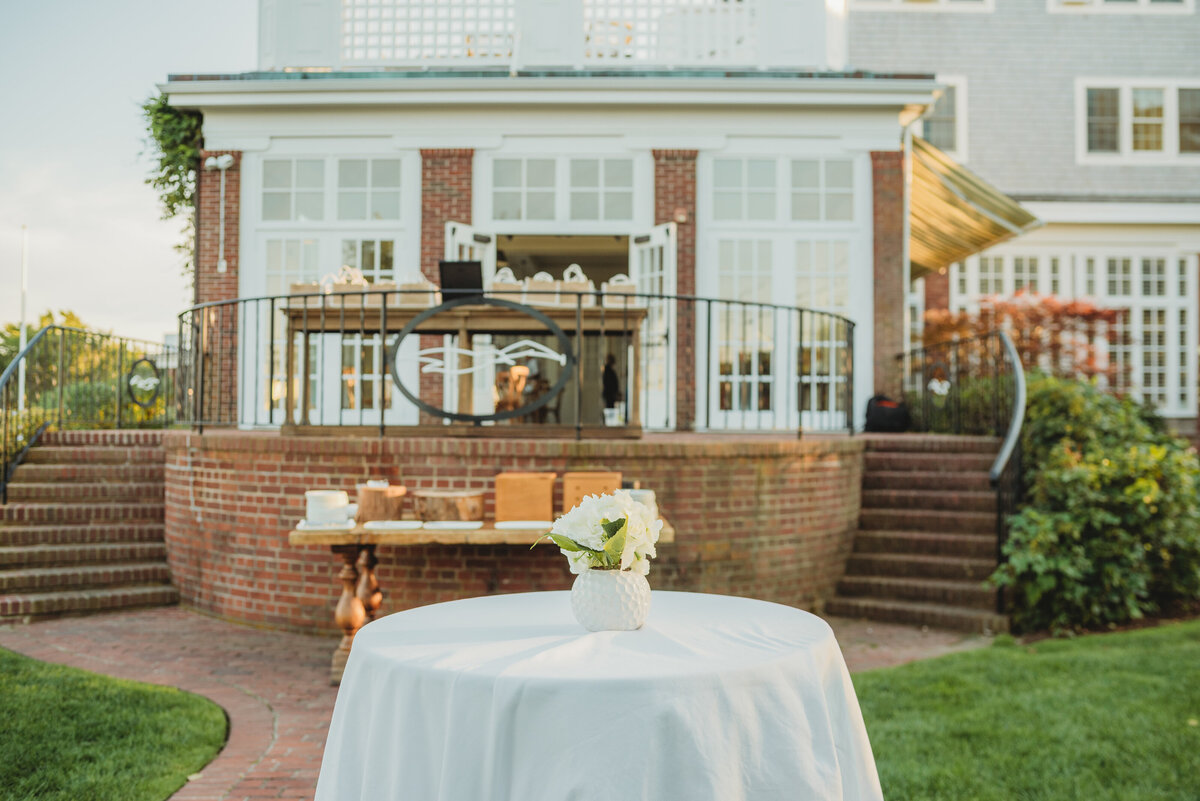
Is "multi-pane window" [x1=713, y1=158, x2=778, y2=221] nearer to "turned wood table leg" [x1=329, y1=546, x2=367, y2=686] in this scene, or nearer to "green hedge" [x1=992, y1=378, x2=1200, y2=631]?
"green hedge" [x1=992, y1=378, x2=1200, y2=631]

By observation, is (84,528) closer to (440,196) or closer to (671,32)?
(440,196)

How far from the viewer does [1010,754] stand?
4078 millimetres

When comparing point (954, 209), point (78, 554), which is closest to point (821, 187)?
point (954, 209)

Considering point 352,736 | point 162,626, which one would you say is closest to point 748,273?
point 162,626

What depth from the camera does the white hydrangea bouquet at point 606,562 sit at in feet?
7.79

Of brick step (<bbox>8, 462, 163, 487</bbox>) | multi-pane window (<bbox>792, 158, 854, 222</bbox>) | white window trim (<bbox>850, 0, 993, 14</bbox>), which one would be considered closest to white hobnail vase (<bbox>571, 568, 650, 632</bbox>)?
brick step (<bbox>8, 462, 163, 487</bbox>)

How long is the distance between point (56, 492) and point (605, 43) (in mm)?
7558

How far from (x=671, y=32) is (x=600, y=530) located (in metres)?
9.52

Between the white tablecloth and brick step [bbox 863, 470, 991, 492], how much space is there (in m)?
6.04

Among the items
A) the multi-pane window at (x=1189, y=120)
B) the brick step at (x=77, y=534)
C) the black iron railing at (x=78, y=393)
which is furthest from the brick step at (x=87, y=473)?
the multi-pane window at (x=1189, y=120)

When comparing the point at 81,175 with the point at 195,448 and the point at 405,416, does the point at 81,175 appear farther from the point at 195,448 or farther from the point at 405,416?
the point at 195,448

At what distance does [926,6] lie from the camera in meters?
16.7

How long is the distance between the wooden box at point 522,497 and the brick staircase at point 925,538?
304 cm

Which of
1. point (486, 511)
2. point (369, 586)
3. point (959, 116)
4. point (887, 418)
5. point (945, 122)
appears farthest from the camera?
point (945, 122)
